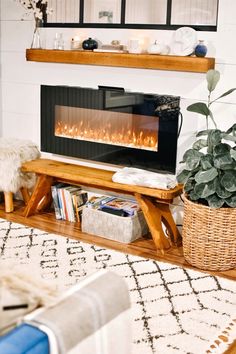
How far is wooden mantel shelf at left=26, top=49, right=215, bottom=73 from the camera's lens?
3793 millimetres

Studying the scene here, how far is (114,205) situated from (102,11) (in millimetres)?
1529

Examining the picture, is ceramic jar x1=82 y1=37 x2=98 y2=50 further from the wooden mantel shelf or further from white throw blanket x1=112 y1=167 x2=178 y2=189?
white throw blanket x1=112 y1=167 x2=178 y2=189

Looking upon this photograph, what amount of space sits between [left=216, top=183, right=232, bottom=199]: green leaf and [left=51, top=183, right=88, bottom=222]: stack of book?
55.1 inches

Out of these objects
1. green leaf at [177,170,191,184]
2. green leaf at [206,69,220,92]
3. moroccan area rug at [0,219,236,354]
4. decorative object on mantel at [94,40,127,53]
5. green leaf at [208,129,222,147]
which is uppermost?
decorative object on mantel at [94,40,127,53]

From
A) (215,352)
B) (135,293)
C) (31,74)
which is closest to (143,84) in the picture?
(31,74)

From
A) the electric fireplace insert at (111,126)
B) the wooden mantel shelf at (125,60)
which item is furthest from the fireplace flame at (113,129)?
the wooden mantel shelf at (125,60)

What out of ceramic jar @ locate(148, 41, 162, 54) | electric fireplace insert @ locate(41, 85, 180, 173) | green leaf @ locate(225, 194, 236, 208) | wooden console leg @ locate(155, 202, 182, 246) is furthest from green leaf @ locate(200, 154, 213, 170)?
ceramic jar @ locate(148, 41, 162, 54)

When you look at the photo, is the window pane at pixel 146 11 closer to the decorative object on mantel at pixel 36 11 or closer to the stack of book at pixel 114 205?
the decorative object on mantel at pixel 36 11

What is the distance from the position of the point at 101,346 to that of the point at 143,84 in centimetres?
282

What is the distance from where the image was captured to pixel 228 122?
388 cm

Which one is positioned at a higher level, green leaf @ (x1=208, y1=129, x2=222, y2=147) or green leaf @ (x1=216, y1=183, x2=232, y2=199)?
green leaf @ (x1=208, y1=129, x2=222, y2=147)

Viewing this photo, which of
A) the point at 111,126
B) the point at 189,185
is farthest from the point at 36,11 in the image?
Answer: the point at 189,185

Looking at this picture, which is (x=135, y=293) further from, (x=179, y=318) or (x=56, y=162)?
(x=56, y=162)

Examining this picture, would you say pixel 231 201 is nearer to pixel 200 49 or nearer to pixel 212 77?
pixel 212 77
